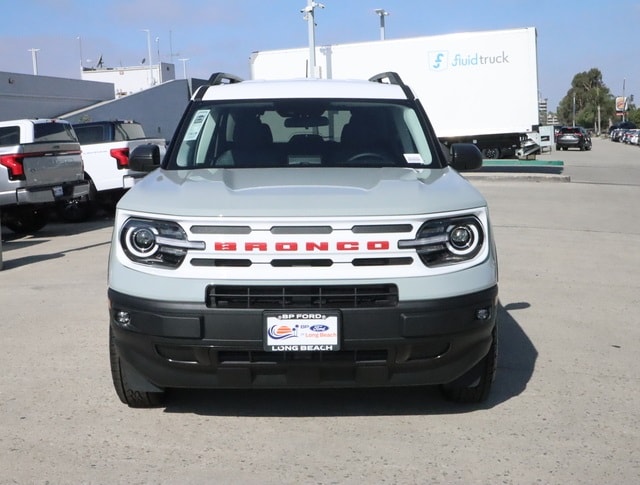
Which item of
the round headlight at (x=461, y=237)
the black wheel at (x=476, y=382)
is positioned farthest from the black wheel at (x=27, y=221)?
the round headlight at (x=461, y=237)

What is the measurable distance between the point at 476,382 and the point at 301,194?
1.37m

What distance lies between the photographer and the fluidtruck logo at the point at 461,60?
2639cm

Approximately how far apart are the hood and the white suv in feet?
0.04

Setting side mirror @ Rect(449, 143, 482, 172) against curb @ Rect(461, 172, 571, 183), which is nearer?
side mirror @ Rect(449, 143, 482, 172)

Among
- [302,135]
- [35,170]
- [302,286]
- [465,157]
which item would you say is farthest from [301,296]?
[35,170]

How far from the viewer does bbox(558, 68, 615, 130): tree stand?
116 m

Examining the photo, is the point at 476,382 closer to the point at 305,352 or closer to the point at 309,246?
the point at 305,352

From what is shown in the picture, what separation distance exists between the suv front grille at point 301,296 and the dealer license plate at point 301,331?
5 centimetres

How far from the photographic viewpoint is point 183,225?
398cm

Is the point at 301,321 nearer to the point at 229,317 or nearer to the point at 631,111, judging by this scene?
the point at 229,317

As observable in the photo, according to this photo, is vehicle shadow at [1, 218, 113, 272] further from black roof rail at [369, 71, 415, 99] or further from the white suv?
the white suv

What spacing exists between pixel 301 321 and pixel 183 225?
73 centimetres

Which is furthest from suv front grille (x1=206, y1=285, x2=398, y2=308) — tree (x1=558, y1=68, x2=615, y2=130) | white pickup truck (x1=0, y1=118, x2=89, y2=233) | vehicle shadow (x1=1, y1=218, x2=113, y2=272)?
tree (x1=558, y1=68, x2=615, y2=130)

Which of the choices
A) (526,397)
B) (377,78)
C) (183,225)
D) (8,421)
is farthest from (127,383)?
(377,78)
